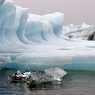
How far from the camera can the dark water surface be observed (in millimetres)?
5615

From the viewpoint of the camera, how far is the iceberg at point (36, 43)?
6.95 metres

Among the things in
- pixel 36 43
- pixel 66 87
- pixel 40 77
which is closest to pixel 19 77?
pixel 40 77

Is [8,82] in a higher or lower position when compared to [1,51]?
lower

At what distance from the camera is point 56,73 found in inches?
272

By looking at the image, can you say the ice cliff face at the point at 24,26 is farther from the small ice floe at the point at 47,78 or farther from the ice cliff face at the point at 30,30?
the small ice floe at the point at 47,78

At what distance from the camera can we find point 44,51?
22.9 ft

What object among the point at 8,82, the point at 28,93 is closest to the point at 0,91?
the point at 28,93

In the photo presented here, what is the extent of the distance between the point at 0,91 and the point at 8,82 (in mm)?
874

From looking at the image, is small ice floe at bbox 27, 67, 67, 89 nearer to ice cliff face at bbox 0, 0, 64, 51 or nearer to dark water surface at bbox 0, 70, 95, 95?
dark water surface at bbox 0, 70, 95, 95

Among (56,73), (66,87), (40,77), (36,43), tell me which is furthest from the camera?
(36,43)

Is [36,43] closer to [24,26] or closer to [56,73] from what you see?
[24,26]

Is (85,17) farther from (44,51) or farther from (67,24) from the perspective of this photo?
(44,51)

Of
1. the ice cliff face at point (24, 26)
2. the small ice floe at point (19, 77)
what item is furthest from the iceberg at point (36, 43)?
the small ice floe at point (19, 77)

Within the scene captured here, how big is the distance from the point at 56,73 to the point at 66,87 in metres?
0.81
